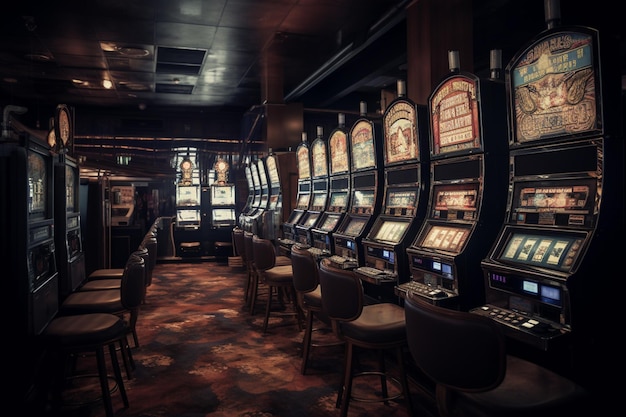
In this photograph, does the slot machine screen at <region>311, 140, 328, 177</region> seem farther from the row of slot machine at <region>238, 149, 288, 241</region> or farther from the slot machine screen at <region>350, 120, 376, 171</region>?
the row of slot machine at <region>238, 149, 288, 241</region>

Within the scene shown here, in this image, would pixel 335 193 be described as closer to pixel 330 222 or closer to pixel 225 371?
pixel 330 222

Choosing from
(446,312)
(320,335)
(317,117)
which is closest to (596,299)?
(446,312)

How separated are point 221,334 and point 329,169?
6.69 feet

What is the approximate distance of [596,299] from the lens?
77.3 inches

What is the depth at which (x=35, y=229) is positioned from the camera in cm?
265

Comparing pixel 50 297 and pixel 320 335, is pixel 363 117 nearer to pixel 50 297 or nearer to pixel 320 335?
pixel 320 335

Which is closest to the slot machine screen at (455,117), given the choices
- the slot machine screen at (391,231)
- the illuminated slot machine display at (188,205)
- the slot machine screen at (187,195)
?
the slot machine screen at (391,231)

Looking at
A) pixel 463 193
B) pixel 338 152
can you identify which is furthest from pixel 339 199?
pixel 463 193

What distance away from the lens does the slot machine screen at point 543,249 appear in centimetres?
201

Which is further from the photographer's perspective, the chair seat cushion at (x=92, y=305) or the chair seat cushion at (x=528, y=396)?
A: the chair seat cushion at (x=92, y=305)

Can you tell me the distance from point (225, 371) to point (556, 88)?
2.75 meters

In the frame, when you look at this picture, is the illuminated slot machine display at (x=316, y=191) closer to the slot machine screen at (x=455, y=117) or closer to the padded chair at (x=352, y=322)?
the slot machine screen at (x=455, y=117)

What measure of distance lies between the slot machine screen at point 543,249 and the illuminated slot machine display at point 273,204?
178 inches
